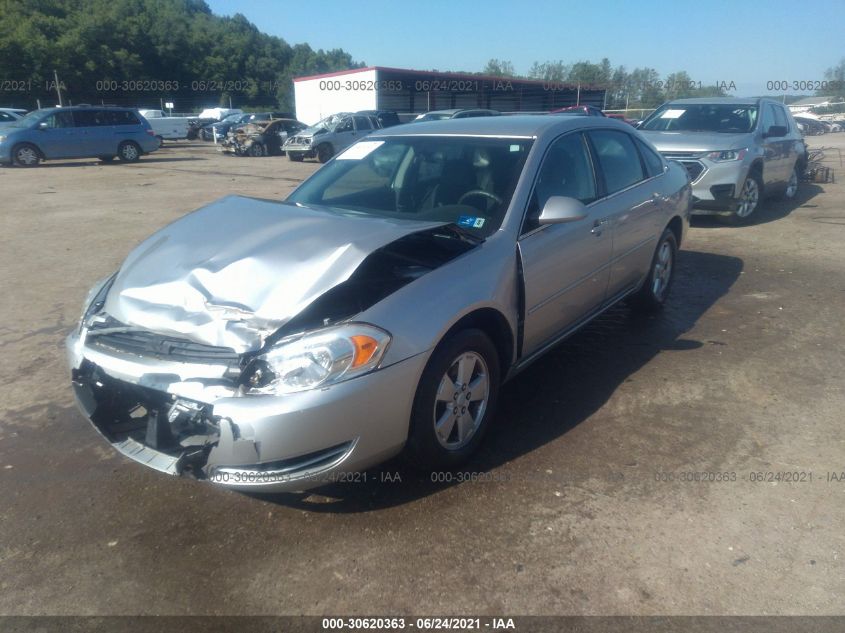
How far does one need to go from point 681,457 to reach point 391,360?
1.75 metres

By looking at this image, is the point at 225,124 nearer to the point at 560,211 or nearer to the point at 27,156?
the point at 27,156

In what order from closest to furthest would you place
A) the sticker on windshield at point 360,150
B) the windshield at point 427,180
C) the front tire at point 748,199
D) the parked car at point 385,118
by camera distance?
the windshield at point 427,180 < the sticker on windshield at point 360,150 < the front tire at point 748,199 < the parked car at point 385,118

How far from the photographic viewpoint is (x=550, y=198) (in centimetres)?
368

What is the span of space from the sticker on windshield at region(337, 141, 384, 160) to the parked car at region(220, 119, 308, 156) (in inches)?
888

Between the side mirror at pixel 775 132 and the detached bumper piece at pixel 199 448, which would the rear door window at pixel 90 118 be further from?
the detached bumper piece at pixel 199 448

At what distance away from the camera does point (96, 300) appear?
11.4 ft

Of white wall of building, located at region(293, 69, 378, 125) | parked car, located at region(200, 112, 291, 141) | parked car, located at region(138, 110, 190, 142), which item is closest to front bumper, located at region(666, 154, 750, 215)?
parked car, located at region(200, 112, 291, 141)

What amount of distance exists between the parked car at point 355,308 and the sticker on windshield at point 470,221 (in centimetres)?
1

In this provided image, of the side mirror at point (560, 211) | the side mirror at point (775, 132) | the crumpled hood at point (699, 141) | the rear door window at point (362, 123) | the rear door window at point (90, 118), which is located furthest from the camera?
the rear door window at point (362, 123)

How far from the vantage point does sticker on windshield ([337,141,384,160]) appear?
4516 millimetres

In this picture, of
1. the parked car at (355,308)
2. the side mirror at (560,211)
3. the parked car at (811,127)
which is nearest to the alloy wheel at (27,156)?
the parked car at (355,308)

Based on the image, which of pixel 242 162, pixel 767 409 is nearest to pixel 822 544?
pixel 767 409

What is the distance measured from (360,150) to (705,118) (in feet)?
24.6

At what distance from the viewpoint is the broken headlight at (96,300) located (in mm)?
3359
